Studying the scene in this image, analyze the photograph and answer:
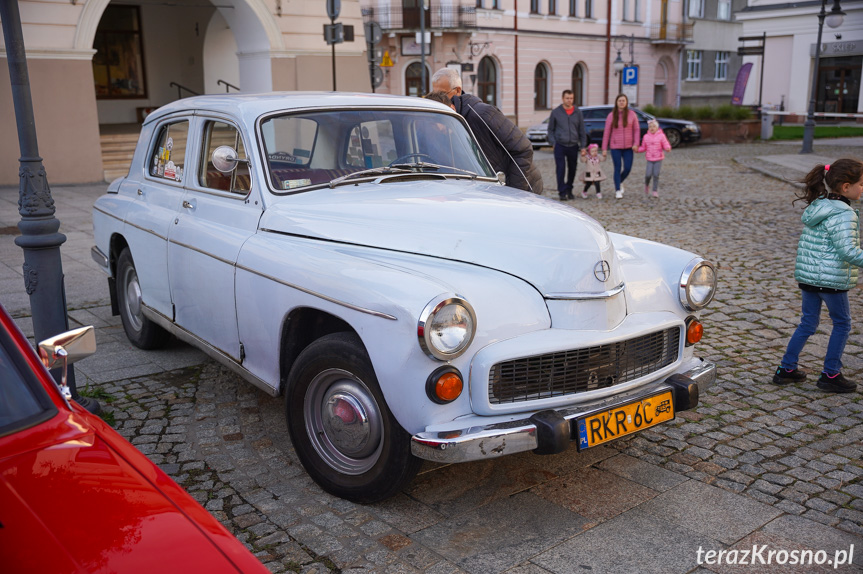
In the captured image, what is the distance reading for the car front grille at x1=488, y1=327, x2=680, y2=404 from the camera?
3.37m

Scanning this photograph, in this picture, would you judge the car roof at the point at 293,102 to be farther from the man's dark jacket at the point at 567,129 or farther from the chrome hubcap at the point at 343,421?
the man's dark jacket at the point at 567,129

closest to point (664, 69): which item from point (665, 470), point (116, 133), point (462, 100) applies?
point (116, 133)

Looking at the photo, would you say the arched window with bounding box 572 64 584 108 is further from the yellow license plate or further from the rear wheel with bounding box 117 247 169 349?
the yellow license plate

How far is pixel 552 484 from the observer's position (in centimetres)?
390

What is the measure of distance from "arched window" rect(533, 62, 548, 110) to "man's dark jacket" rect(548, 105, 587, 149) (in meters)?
26.6

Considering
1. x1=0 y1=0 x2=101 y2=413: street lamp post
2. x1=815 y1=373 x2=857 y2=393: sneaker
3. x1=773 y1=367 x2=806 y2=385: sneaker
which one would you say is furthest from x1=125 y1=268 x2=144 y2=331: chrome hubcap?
x1=815 y1=373 x2=857 y2=393: sneaker

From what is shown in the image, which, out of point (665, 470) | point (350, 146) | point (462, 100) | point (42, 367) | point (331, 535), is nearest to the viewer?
point (42, 367)

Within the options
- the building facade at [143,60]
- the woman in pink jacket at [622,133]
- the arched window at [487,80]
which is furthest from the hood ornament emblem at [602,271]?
the arched window at [487,80]

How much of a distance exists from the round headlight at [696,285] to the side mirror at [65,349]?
9.40ft

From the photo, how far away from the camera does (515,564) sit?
10.4 ft

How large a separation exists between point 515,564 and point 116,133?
19.7m

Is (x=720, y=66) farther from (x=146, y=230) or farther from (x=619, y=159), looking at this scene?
(x=146, y=230)

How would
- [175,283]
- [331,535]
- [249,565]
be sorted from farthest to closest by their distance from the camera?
[175,283] → [331,535] → [249,565]

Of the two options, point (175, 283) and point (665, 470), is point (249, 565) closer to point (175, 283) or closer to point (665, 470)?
point (665, 470)
